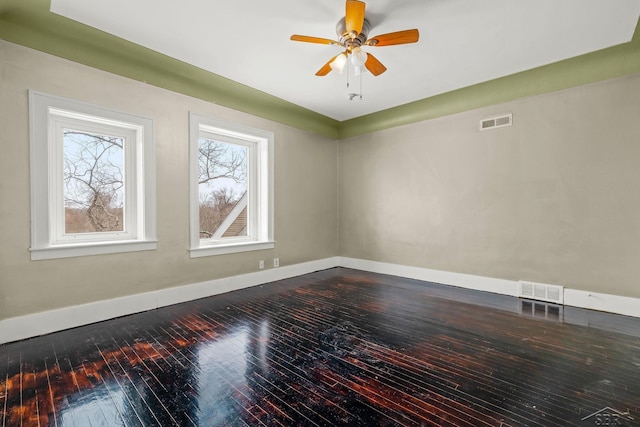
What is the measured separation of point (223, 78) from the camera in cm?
372

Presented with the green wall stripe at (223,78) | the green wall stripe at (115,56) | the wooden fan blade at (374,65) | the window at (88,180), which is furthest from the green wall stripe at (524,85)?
the window at (88,180)

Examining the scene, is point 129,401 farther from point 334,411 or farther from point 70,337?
point 70,337

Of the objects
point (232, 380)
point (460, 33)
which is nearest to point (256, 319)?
point (232, 380)

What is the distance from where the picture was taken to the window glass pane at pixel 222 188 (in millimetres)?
4113

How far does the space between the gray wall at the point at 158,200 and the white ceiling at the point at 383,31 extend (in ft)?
1.86

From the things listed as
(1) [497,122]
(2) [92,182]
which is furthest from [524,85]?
(2) [92,182]

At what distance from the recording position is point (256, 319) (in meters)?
3.09

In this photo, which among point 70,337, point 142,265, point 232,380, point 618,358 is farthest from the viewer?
point 142,265

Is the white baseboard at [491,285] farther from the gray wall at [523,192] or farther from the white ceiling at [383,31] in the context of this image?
the white ceiling at [383,31]

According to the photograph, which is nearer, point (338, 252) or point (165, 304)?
point (165, 304)

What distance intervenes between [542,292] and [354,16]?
12.4 ft

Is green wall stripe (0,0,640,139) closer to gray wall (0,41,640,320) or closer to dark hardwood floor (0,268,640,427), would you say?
gray wall (0,41,640,320)

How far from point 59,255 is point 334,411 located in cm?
287

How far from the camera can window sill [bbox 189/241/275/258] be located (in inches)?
151
